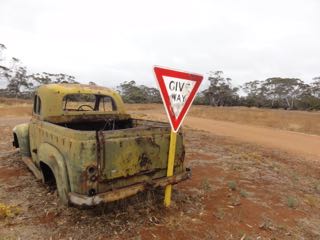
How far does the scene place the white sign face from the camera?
385cm

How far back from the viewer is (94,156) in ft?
11.4

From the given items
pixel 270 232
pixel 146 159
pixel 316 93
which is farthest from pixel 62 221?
pixel 316 93

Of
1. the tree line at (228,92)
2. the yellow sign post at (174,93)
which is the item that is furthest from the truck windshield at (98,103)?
the tree line at (228,92)

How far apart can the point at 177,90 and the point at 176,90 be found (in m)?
0.02

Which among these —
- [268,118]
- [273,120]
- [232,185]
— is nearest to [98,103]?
[232,185]

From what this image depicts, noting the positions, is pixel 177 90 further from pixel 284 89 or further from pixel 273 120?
pixel 284 89

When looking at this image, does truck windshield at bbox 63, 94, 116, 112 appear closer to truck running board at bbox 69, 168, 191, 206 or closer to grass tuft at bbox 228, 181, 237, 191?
truck running board at bbox 69, 168, 191, 206

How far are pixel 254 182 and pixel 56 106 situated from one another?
417 cm

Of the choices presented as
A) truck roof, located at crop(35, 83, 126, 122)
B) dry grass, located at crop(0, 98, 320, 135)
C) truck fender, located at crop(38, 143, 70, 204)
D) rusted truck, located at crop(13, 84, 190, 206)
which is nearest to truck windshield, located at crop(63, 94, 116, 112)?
truck roof, located at crop(35, 83, 126, 122)

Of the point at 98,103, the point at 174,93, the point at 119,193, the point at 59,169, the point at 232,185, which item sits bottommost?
the point at 232,185

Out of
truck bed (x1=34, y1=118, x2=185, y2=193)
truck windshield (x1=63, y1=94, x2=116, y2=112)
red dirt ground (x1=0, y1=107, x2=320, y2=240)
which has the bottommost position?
red dirt ground (x1=0, y1=107, x2=320, y2=240)

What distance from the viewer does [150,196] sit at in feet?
14.6

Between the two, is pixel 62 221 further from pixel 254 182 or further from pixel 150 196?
pixel 254 182

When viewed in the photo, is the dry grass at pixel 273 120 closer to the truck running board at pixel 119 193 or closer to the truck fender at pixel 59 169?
the truck running board at pixel 119 193
